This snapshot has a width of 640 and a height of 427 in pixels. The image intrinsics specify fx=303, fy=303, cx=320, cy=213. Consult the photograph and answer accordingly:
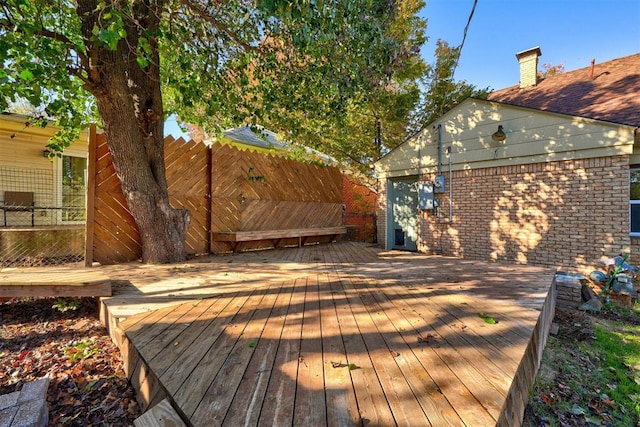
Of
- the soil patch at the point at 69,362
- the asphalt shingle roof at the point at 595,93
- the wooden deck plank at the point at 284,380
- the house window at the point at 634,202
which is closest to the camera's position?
the wooden deck plank at the point at 284,380

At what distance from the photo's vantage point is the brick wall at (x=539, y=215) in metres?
5.30

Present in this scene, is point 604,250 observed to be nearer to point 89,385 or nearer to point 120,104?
point 89,385

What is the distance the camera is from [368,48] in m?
4.31

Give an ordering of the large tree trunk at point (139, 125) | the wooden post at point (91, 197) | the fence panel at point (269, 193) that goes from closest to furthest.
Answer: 1. the large tree trunk at point (139, 125)
2. the wooden post at point (91, 197)
3. the fence panel at point (269, 193)

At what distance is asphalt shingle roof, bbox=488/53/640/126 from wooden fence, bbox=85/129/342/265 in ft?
18.9

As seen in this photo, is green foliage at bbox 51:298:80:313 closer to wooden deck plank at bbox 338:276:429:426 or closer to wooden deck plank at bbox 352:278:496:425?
wooden deck plank at bbox 338:276:429:426

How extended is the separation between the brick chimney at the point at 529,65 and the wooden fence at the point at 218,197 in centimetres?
621

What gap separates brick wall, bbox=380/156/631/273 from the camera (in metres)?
5.30

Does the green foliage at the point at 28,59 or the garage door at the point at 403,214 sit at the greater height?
the green foliage at the point at 28,59

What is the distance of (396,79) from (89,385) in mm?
9497

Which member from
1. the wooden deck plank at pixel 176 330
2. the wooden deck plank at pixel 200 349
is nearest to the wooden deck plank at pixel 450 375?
the wooden deck plank at pixel 200 349

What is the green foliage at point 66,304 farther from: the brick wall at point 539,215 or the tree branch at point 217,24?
the brick wall at point 539,215

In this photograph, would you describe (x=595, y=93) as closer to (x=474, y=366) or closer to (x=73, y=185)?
(x=474, y=366)

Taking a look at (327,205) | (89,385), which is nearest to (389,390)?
(89,385)
